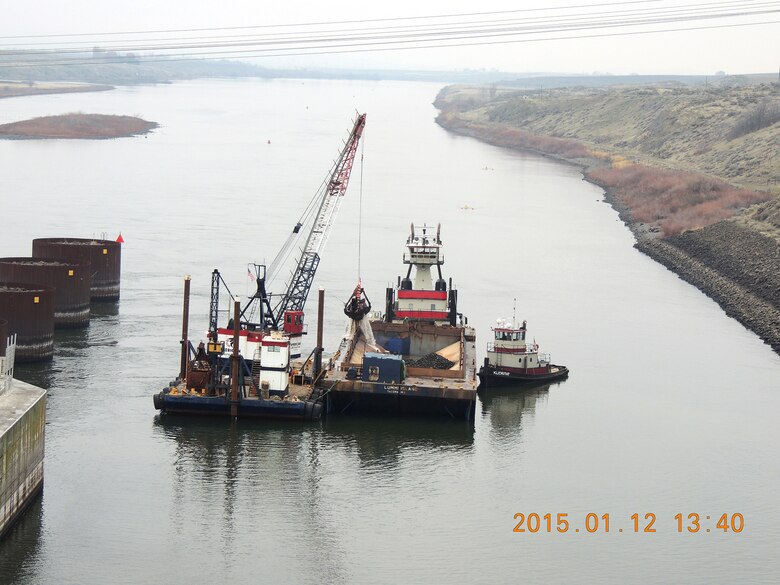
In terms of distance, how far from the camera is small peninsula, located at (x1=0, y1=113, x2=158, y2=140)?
511ft

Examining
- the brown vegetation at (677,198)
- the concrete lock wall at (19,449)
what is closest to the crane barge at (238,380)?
the concrete lock wall at (19,449)

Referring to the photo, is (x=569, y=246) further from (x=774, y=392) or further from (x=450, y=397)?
(x=450, y=397)

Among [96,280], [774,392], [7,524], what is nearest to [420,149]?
[96,280]

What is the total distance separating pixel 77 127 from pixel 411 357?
12283 cm

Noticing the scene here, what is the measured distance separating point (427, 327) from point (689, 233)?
44.0 meters

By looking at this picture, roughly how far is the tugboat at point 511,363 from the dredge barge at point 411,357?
2.95 ft

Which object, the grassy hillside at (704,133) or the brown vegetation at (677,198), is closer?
the brown vegetation at (677,198)

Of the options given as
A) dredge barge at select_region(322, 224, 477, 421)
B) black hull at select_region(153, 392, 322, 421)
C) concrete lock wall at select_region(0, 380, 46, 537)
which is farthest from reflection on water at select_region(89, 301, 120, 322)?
concrete lock wall at select_region(0, 380, 46, 537)

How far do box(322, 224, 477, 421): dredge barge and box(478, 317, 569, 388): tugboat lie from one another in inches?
35.3

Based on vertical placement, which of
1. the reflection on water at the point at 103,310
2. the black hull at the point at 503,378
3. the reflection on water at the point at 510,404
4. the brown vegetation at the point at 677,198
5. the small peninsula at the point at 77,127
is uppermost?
the small peninsula at the point at 77,127

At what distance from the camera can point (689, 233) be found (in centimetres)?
9062

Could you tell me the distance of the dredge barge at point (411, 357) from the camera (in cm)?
4322
